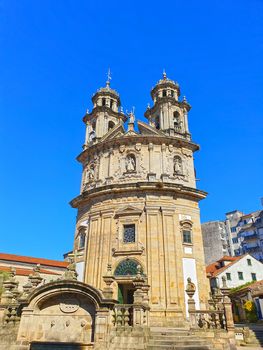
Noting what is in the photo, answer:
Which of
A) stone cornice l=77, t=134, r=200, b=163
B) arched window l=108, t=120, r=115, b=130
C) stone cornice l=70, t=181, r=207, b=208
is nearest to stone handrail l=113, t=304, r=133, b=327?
stone cornice l=70, t=181, r=207, b=208

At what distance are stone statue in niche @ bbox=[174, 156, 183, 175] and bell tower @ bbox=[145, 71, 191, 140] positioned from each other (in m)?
2.75

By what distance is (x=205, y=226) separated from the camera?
196ft

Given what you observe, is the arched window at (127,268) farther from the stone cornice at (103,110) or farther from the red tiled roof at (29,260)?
the red tiled roof at (29,260)

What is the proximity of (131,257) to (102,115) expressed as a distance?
1555 centimetres

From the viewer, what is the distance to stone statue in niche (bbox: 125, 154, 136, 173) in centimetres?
2505

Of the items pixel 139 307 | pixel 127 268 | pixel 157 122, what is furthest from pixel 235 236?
pixel 139 307

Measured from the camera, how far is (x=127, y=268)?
70.0ft

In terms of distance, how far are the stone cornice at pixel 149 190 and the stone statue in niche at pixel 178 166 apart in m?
1.83

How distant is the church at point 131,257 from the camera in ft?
42.2

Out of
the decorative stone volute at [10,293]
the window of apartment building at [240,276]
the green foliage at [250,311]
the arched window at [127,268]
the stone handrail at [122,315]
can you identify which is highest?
the window of apartment building at [240,276]

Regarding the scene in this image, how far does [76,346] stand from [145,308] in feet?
11.1

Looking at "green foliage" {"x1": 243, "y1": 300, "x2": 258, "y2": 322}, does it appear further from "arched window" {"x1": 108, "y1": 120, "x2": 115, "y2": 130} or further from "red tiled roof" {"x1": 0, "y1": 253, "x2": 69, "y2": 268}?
"red tiled roof" {"x1": 0, "y1": 253, "x2": 69, "y2": 268}

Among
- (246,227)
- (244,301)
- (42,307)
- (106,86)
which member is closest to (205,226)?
(246,227)

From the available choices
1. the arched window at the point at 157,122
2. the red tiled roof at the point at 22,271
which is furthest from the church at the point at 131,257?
the red tiled roof at the point at 22,271
